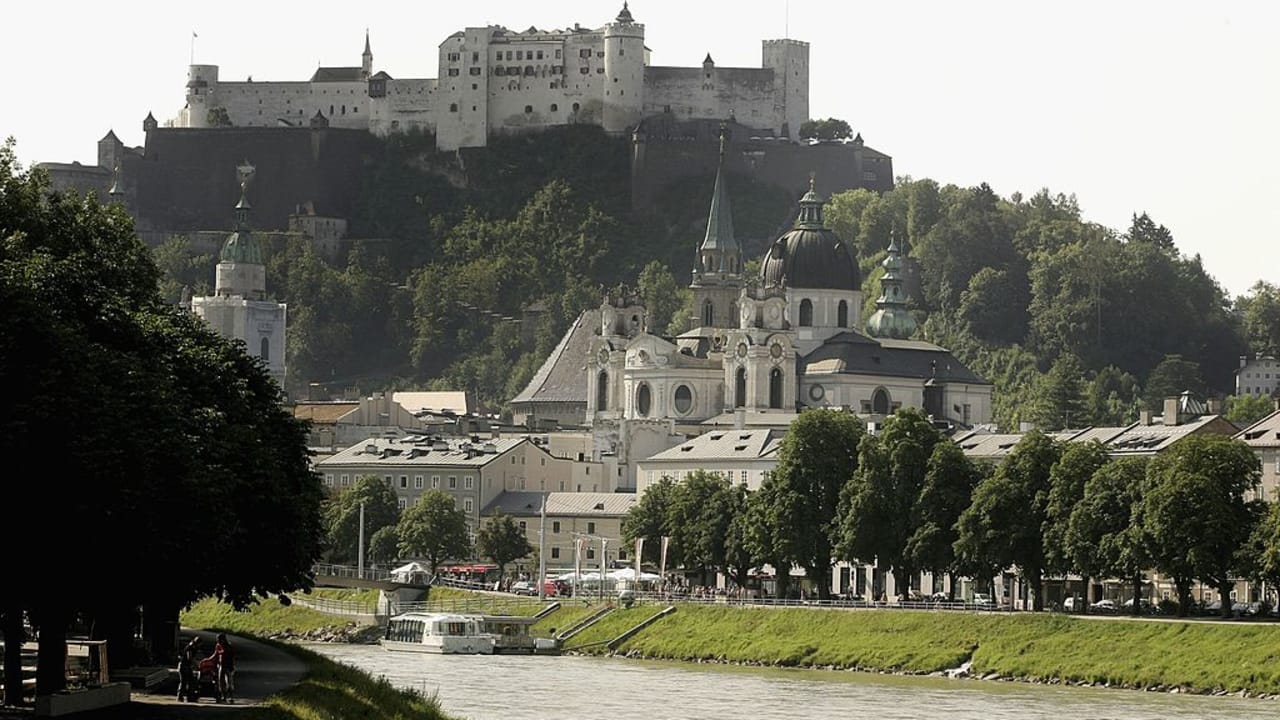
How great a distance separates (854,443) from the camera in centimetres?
11644

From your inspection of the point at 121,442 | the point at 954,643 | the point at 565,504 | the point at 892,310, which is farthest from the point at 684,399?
the point at 121,442

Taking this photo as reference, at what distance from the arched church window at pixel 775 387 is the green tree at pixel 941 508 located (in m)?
63.6

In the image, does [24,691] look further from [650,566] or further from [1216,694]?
[650,566]

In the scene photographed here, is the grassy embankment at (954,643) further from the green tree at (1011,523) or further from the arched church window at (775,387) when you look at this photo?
the arched church window at (775,387)

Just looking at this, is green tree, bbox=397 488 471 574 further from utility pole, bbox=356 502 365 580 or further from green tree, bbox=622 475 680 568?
green tree, bbox=622 475 680 568

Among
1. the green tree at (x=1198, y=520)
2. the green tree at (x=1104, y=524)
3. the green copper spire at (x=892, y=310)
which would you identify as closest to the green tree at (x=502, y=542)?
the green copper spire at (x=892, y=310)

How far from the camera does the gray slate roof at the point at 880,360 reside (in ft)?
575

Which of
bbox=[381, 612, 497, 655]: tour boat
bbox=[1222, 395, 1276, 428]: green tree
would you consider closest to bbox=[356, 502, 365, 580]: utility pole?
bbox=[381, 612, 497, 655]: tour boat

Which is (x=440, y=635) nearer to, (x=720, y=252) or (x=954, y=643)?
(x=954, y=643)

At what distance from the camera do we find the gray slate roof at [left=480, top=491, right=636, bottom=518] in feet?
500

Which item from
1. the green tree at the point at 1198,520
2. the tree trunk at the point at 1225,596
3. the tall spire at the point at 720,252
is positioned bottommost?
the tree trunk at the point at 1225,596

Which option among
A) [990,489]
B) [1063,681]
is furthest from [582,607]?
[1063,681]

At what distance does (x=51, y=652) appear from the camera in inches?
1941

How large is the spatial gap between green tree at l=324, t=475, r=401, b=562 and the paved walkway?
71.9 metres
